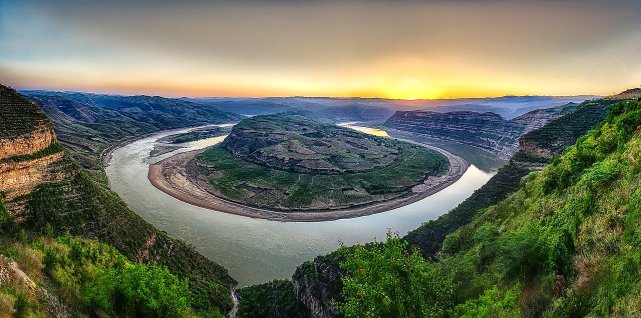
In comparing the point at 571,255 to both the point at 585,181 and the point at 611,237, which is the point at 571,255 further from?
the point at 585,181

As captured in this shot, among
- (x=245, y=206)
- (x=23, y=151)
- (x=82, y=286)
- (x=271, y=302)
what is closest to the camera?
(x=82, y=286)

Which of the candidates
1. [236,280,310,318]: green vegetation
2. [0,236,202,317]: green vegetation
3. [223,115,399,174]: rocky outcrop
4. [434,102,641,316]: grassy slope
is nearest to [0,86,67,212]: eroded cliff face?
[0,236,202,317]: green vegetation

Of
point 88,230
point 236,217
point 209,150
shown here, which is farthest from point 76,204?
point 209,150

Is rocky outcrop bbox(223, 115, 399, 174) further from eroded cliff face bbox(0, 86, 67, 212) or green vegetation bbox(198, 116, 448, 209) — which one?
eroded cliff face bbox(0, 86, 67, 212)

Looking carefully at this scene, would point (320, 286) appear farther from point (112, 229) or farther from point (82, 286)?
point (112, 229)

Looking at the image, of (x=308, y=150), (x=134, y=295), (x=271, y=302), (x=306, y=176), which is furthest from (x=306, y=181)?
(x=134, y=295)
